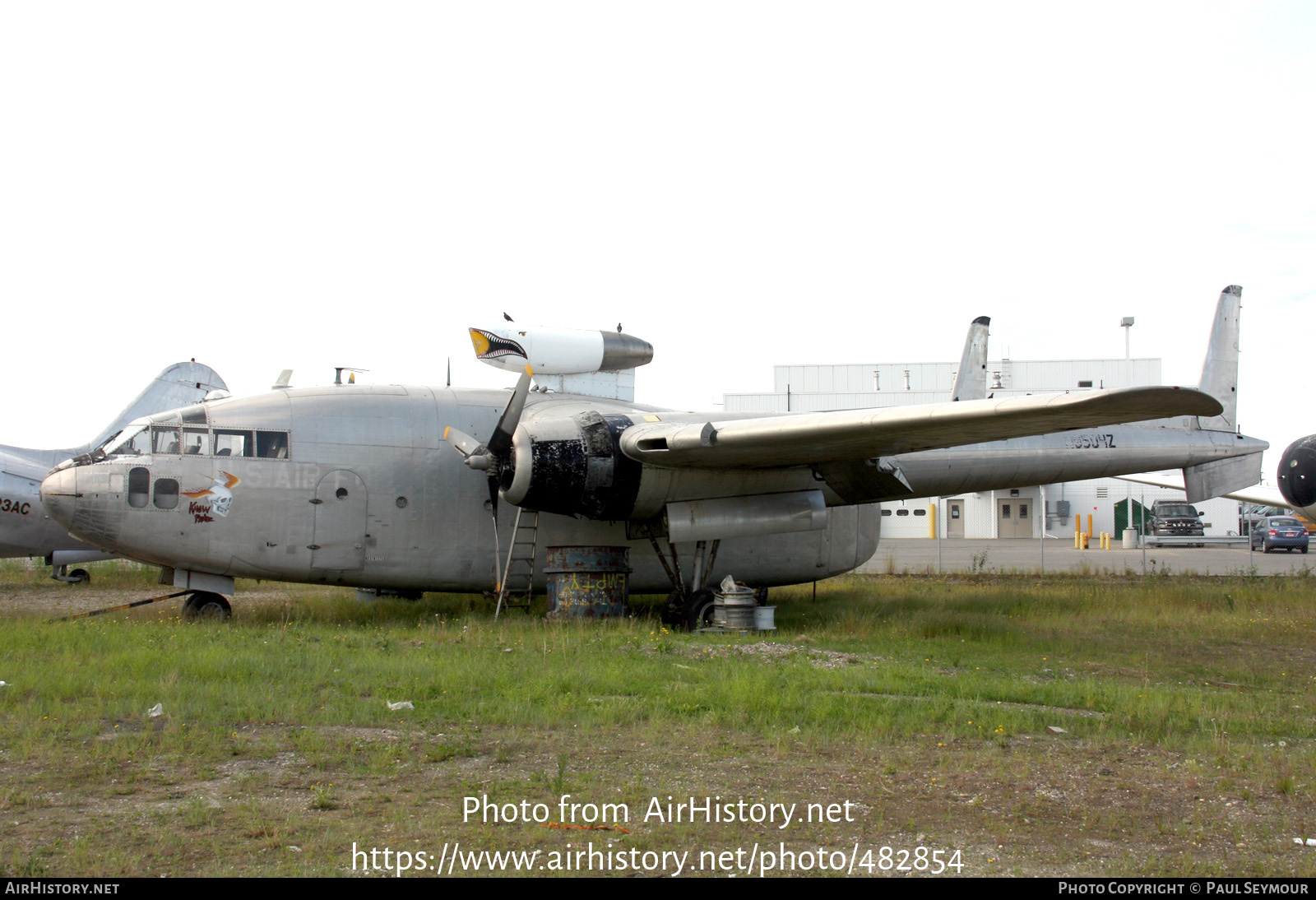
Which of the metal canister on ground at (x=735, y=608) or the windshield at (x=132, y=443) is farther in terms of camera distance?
the metal canister on ground at (x=735, y=608)

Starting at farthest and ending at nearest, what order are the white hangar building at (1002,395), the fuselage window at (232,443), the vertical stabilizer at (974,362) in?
the white hangar building at (1002,395) → the vertical stabilizer at (974,362) → the fuselage window at (232,443)

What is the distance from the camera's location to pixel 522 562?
15.4 m

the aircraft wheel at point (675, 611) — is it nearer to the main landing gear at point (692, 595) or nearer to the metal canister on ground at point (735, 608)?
the main landing gear at point (692, 595)

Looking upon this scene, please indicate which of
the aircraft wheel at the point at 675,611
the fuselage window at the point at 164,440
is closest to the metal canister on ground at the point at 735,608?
the aircraft wheel at the point at 675,611

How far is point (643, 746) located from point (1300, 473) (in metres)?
15.5

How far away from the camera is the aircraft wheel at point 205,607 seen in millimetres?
14156

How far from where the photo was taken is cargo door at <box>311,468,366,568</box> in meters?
14.1

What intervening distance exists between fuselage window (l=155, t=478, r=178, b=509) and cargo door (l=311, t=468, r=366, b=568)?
6.01ft

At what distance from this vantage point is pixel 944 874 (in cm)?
465

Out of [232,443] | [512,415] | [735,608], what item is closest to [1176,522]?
[735,608]

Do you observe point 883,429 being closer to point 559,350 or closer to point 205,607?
point 559,350

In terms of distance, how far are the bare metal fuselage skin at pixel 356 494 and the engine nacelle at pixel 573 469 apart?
0.37 meters
